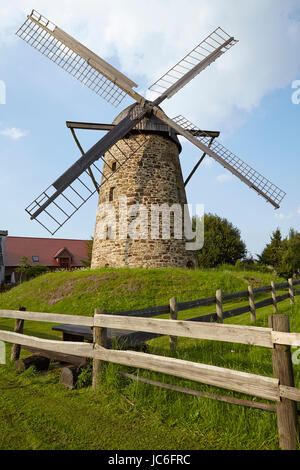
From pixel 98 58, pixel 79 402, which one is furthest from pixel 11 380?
pixel 98 58

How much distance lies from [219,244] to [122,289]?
19.7 meters

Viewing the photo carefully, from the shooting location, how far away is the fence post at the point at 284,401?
280 centimetres

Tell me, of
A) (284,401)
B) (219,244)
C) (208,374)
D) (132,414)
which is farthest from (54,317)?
(219,244)

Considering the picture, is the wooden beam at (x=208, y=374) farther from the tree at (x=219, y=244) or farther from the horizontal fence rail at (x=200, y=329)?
the tree at (x=219, y=244)

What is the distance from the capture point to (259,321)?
342 inches

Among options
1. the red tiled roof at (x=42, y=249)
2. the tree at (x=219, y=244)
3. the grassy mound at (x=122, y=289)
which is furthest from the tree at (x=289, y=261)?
the red tiled roof at (x=42, y=249)

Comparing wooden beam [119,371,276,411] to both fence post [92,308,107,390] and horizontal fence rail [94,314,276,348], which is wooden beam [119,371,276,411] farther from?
horizontal fence rail [94,314,276,348]

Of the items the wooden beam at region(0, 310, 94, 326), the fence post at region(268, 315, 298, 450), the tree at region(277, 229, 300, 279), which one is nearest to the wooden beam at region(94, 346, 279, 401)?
the fence post at region(268, 315, 298, 450)

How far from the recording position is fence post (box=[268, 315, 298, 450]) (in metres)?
2.80

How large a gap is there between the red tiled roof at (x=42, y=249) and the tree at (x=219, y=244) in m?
15.5

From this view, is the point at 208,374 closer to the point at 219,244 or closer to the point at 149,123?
the point at 149,123

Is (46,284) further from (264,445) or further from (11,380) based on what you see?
(264,445)
